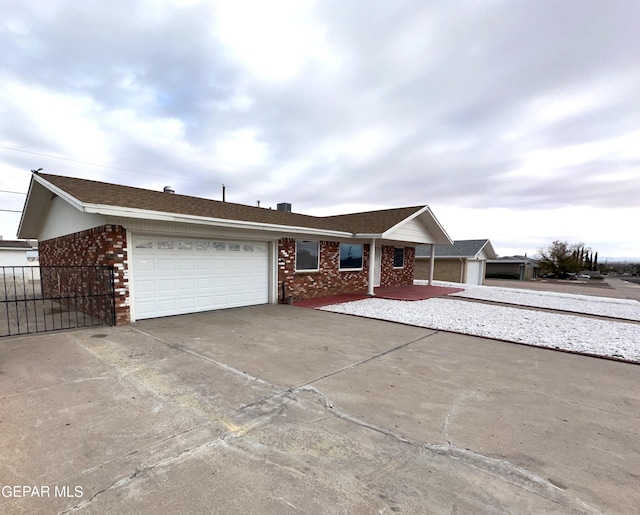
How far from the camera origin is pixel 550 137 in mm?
9922

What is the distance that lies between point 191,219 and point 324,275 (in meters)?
6.10

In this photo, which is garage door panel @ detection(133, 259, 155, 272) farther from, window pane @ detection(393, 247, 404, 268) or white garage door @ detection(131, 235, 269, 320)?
window pane @ detection(393, 247, 404, 268)

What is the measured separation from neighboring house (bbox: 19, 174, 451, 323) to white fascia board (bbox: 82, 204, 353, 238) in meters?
0.02

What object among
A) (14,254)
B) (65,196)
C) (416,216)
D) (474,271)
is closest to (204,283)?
(65,196)

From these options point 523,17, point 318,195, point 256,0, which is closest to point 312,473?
point 256,0

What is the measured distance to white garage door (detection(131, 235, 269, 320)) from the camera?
721cm

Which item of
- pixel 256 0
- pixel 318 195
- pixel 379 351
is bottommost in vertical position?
pixel 379 351

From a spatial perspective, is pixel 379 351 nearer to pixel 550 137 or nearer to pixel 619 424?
pixel 619 424

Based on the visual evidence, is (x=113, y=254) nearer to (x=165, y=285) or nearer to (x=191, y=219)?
(x=165, y=285)

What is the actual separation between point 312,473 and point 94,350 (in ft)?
15.6

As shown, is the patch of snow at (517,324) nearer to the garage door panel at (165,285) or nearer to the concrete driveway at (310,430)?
the concrete driveway at (310,430)

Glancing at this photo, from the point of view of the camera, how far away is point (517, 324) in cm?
789

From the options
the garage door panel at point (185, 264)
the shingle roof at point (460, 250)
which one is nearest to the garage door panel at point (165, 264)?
the garage door panel at point (185, 264)

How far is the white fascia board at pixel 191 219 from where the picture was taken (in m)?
5.90
